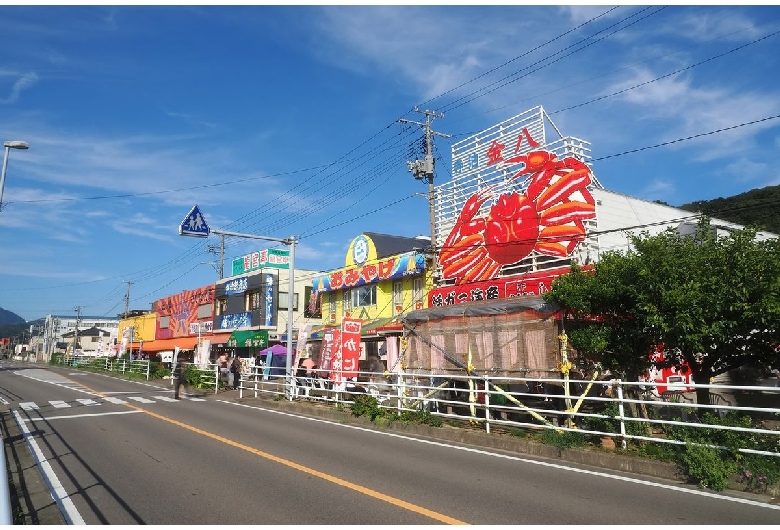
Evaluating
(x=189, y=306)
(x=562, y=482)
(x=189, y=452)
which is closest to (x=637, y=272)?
(x=562, y=482)

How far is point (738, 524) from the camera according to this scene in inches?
222

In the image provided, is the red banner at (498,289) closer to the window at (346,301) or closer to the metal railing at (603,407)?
the metal railing at (603,407)

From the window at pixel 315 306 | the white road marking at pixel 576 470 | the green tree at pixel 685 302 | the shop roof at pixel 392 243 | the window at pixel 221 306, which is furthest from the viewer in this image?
the window at pixel 221 306

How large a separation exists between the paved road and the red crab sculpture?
407 inches

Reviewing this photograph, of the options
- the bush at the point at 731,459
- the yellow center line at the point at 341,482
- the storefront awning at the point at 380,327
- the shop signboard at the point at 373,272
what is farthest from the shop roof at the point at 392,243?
the bush at the point at 731,459

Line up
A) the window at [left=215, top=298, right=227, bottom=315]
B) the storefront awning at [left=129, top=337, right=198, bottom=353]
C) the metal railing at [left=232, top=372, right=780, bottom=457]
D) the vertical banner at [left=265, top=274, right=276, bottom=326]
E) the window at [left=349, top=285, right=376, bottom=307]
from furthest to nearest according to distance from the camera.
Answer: the storefront awning at [left=129, top=337, right=198, bottom=353] < the window at [left=215, top=298, right=227, bottom=315] < the vertical banner at [left=265, top=274, right=276, bottom=326] < the window at [left=349, top=285, right=376, bottom=307] < the metal railing at [left=232, top=372, right=780, bottom=457]

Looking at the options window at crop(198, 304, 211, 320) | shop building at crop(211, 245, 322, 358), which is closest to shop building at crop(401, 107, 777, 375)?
shop building at crop(211, 245, 322, 358)

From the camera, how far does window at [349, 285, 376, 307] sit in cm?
2901

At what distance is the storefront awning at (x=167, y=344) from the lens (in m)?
46.2

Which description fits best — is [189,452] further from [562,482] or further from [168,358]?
[168,358]

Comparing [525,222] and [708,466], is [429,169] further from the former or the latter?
[708,466]

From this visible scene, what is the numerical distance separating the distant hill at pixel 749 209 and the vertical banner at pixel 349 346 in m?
25.5

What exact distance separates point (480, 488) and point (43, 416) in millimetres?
13745

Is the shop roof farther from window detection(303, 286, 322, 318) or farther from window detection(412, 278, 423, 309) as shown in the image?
window detection(303, 286, 322, 318)
